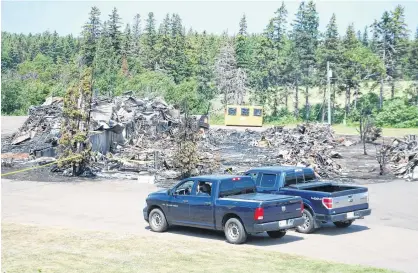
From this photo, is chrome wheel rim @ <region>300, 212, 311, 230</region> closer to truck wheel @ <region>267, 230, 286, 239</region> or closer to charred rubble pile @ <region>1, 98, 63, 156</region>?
truck wheel @ <region>267, 230, 286, 239</region>

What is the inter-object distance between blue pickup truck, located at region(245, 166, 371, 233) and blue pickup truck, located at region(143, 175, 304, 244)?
107cm

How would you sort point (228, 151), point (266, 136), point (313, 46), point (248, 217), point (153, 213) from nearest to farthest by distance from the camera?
point (248, 217) < point (153, 213) < point (228, 151) < point (266, 136) < point (313, 46)

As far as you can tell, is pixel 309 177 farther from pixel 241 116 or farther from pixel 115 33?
pixel 115 33

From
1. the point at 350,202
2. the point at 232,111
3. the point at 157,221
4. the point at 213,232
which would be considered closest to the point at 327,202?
the point at 350,202

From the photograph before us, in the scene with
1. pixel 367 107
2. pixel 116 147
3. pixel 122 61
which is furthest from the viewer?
pixel 122 61

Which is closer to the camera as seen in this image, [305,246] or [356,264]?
[356,264]

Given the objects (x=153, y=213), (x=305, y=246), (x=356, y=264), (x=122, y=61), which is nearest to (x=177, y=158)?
(x=153, y=213)

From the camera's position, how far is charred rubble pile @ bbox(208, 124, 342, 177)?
107ft

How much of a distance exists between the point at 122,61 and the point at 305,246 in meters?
94.5

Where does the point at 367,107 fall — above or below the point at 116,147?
above

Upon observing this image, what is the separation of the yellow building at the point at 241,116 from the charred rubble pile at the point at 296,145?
37.5ft

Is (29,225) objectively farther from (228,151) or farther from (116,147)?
(228,151)

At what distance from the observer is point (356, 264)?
13047 mm

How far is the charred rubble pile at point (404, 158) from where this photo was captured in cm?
3047
